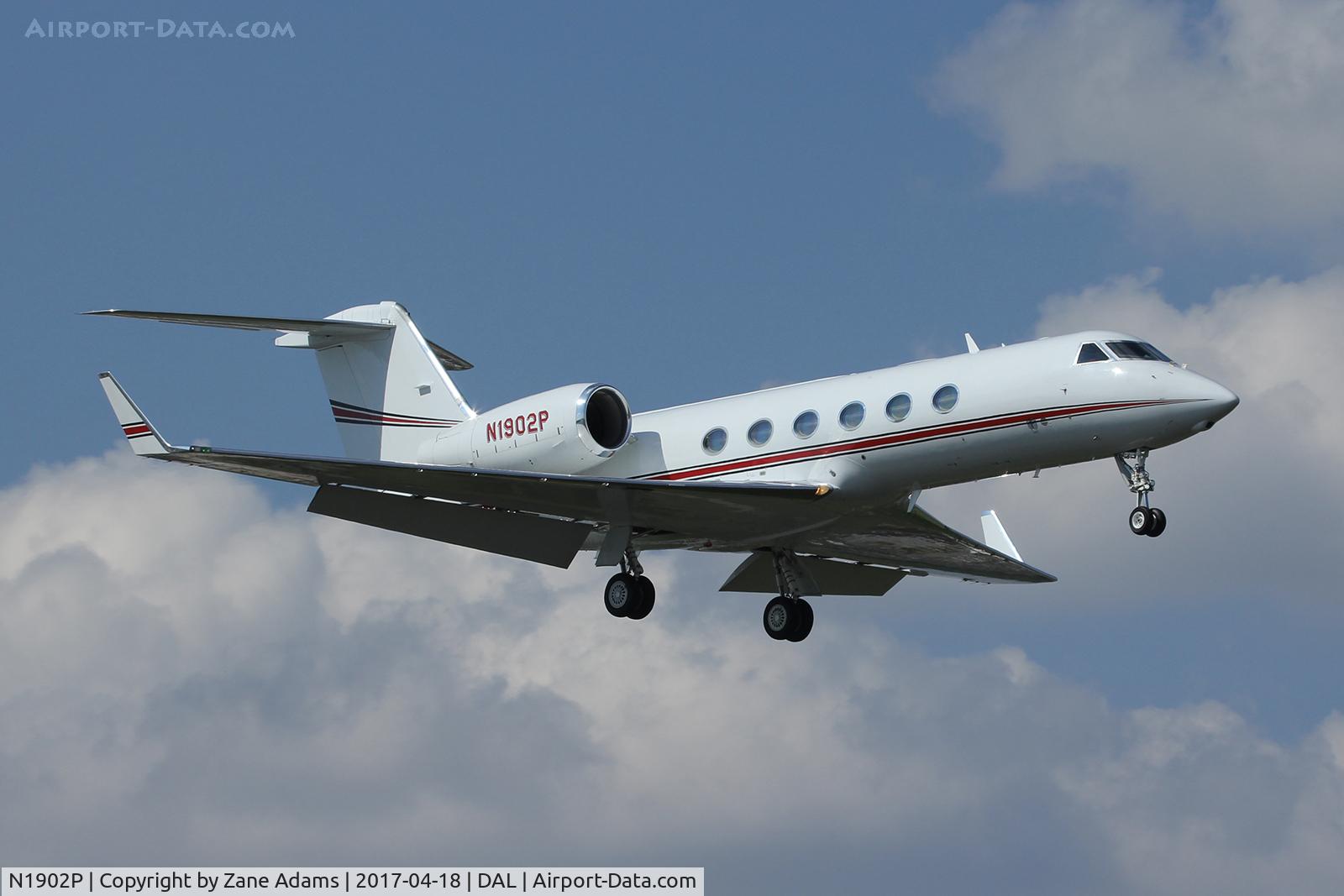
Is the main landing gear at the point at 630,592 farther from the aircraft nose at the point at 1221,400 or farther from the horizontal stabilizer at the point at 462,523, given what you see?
the aircraft nose at the point at 1221,400

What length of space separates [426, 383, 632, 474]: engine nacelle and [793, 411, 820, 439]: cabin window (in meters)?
2.80

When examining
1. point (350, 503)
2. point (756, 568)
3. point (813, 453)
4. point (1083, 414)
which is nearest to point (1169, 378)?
point (1083, 414)

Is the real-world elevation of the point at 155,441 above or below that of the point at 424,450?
below

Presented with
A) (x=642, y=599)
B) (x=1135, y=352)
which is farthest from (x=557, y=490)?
(x=1135, y=352)

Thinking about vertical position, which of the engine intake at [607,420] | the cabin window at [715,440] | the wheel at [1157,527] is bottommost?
the wheel at [1157,527]

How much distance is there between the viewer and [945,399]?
23.2 meters

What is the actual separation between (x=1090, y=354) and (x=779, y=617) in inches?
279

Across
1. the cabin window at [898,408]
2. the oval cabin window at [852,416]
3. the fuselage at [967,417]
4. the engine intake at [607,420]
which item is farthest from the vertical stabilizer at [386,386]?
the cabin window at [898,408]

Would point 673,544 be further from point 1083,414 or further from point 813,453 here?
point 1083,414

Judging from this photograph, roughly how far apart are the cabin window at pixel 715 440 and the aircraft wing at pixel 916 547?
1852mm

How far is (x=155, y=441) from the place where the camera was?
23375 millimetres

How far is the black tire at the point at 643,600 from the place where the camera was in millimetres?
26375

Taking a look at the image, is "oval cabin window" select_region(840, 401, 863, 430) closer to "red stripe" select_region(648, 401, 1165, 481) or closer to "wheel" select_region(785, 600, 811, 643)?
"red stripe" select_region(648, 401, 1165, 481)

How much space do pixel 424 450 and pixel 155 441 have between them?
5195 millimetres
